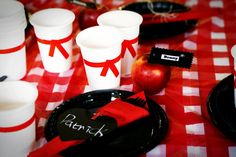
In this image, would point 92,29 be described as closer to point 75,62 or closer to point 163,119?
point 75,62

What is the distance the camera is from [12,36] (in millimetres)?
1064

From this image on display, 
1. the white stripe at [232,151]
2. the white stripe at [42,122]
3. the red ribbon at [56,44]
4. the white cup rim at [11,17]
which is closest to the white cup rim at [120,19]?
the red ribbon at [56,44]

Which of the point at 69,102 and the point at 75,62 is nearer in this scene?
the point at 69,102

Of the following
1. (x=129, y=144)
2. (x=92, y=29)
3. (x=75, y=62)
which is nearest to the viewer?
(x=129, y=144)

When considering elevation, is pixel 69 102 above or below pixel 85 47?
below

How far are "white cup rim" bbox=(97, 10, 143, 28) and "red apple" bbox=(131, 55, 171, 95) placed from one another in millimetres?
132

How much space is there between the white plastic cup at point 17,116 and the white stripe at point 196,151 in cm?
35

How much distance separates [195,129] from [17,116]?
1.40 feet

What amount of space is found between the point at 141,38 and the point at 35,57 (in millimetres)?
348

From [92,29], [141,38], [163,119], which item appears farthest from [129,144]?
[141,38]

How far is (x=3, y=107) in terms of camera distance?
2.90 feet

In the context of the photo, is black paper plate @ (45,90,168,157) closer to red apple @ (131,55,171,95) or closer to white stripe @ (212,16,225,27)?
red apple @ (131,55,171,95)

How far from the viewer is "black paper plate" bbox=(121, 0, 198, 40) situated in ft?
4.30

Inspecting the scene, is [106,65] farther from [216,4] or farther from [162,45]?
[216,4]
